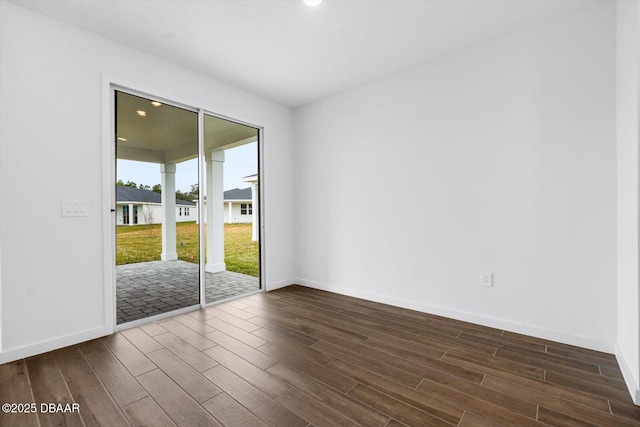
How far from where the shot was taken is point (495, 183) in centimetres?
271

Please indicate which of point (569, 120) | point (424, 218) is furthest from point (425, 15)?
point (424, 218)

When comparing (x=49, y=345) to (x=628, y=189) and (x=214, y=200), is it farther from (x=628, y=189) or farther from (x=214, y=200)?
(x=628, y=189)

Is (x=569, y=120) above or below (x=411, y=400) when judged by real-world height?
above

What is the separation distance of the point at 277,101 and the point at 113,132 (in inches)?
84.4

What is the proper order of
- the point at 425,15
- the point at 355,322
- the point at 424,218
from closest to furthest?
the point at 425,15
the point at 355,322
the point at 424,218

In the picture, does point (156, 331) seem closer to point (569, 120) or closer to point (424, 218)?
point (424, 218)

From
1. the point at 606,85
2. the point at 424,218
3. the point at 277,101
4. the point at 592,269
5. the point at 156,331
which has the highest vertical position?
the point at 277,101

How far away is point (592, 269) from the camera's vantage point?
2283mm

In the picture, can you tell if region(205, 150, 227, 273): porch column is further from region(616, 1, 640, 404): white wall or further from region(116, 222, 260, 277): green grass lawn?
region(616, 1, 640, 404): white wall

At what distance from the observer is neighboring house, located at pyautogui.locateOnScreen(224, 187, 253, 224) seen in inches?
154

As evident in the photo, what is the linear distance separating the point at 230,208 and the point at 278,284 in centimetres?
128

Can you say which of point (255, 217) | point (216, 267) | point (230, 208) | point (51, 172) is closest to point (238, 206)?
point (230, 208)

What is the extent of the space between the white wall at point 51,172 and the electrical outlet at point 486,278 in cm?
347

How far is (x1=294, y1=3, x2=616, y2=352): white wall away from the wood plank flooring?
15.8 inches
